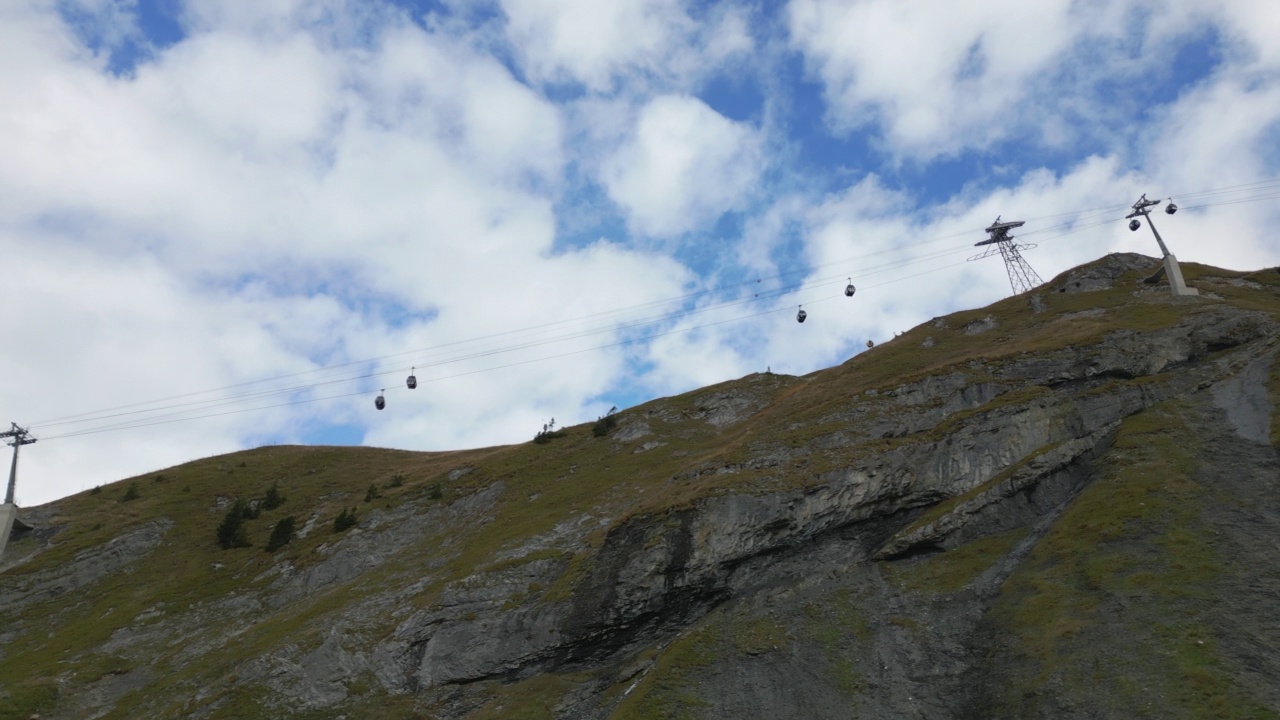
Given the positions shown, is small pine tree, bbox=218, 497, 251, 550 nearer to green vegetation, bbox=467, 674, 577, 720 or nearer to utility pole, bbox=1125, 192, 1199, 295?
green vegetation, bbox=467, 674, 577, 720

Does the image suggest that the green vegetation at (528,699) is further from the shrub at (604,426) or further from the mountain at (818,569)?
the shrub at (604,426)

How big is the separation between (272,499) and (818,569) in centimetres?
6788

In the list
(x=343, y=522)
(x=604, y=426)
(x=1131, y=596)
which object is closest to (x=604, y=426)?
(x=604, y=426)

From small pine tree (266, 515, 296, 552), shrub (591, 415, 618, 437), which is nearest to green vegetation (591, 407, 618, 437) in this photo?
shrub (591, 415, 618, 437)

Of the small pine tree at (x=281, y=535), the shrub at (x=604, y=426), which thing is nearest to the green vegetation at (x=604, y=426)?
the shrub at (x=604, y=426)

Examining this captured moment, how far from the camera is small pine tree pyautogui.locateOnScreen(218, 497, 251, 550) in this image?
79.0m

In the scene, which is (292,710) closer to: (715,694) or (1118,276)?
(715,694)

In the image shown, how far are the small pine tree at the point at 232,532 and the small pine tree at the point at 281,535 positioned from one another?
8.34 ft

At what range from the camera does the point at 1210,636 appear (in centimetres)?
3284

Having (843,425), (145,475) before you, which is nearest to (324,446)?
(145,475)

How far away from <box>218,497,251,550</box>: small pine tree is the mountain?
1.37 feet

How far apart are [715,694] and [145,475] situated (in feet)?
316

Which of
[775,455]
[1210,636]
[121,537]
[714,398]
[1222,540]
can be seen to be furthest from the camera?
[714,398]

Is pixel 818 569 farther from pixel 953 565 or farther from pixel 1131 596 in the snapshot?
pixel 1131 596
